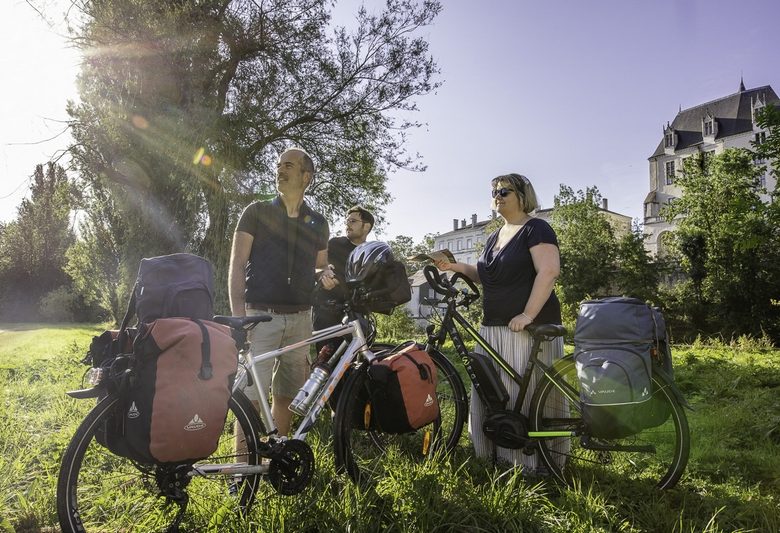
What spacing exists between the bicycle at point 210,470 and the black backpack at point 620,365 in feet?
4.39

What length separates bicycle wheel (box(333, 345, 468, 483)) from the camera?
2.84m

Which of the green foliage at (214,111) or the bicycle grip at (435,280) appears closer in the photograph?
the bicycle grip at (435,280)

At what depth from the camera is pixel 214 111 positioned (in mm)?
10539

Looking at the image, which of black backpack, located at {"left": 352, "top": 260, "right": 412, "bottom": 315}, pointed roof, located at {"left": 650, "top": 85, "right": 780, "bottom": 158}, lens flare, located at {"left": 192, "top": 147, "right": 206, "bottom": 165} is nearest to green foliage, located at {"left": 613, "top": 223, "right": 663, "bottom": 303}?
lens flare, located at {"left": 192, "top": 147, "right": 206, "bottom": 165}

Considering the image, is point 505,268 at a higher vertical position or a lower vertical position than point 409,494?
higher

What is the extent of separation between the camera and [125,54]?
1009cm

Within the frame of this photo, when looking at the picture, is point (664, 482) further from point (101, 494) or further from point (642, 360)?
point (101, 494)

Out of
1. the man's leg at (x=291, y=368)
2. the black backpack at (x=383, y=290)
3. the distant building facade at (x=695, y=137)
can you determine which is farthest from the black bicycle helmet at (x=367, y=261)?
the distant building facade at (x=695, y=137)

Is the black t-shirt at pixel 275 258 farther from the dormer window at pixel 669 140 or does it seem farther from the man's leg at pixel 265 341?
the dormer window at pixel 669 140

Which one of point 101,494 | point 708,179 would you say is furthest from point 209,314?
point 708,179

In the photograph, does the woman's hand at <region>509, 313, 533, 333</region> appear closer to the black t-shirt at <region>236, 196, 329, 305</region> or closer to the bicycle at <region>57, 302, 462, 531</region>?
the bicycle at <region>57, 302, 462, 531</region>

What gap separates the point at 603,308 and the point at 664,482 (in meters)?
1.19

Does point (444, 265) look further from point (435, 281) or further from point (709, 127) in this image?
point (709, 127)

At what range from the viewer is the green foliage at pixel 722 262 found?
22781mm
